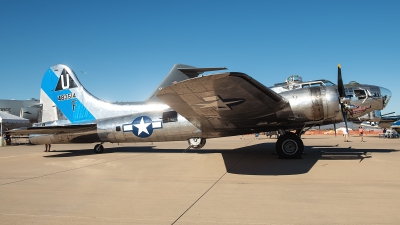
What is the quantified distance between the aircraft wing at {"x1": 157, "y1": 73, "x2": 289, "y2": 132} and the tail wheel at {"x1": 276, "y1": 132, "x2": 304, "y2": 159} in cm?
105

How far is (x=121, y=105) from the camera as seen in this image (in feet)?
43.5

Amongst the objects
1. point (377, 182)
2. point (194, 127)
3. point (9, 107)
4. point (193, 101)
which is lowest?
point (377, 182)

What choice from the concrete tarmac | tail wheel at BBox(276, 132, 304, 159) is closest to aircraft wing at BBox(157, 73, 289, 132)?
tail wheel at BBox(276, 132, 304, 159)

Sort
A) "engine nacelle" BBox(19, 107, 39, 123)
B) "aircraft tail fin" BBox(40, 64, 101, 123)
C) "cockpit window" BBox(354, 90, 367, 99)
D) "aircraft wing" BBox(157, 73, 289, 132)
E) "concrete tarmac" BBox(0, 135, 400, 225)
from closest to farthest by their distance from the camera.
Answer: "concrete tarmac" BBox(0, 135, 400, 225), "aircraft wing" BBox(157, 73, 289, 132), "cockpit window" BBox(354, 90, 367, 99), "aircraft tail fin" BBox(40, 64, 101, 123), "engine nacelle" BBox(19, 107, 39, 123)

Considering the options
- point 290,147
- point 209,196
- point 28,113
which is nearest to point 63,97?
point 290,147

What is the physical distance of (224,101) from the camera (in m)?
7.77

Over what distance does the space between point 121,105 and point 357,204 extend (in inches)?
435

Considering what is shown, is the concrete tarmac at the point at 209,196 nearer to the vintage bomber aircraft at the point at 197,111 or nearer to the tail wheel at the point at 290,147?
the tail wheel at the point at 290,147

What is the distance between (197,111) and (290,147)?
382 cm

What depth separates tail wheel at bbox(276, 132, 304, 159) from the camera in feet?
32.5

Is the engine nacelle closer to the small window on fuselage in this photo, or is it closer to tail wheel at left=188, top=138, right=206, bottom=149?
the small window on fuselage

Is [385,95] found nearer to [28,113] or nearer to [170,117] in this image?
[170,117]

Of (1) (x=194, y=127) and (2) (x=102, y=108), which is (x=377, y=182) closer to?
(1) (x=194, y=127)

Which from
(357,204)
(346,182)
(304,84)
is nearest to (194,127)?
(304,84)
